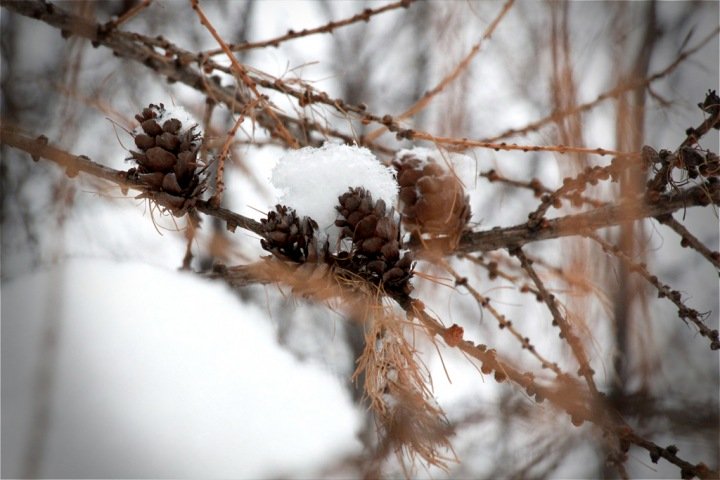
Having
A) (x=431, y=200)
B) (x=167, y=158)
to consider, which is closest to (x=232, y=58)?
(x=167, y=158)

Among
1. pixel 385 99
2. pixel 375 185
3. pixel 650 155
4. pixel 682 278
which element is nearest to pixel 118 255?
pixel 375 185

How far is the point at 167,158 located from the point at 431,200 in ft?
0.83

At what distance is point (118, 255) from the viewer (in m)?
0.87

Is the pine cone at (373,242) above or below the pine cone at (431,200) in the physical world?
below

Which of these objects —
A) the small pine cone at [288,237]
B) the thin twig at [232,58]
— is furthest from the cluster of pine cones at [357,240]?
the thin twig at [232,58]

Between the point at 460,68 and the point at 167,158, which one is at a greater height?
the point at 460,68

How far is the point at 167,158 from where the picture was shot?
0.42m

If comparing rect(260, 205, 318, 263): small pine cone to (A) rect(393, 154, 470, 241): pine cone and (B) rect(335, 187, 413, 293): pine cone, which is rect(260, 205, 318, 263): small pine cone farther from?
(A) rect(393, 154, 470, 241): pine cone

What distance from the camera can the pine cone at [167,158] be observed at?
42 centimetres

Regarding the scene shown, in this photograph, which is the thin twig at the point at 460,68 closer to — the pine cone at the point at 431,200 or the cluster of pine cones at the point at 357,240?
the pine cone at the point at 431,200

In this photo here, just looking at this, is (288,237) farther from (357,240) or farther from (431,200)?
(431,200)

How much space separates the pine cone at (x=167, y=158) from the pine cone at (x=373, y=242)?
11cm

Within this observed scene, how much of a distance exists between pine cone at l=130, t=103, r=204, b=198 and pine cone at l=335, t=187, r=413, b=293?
0.11 metres

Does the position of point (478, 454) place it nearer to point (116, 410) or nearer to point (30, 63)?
point (116, 410)
